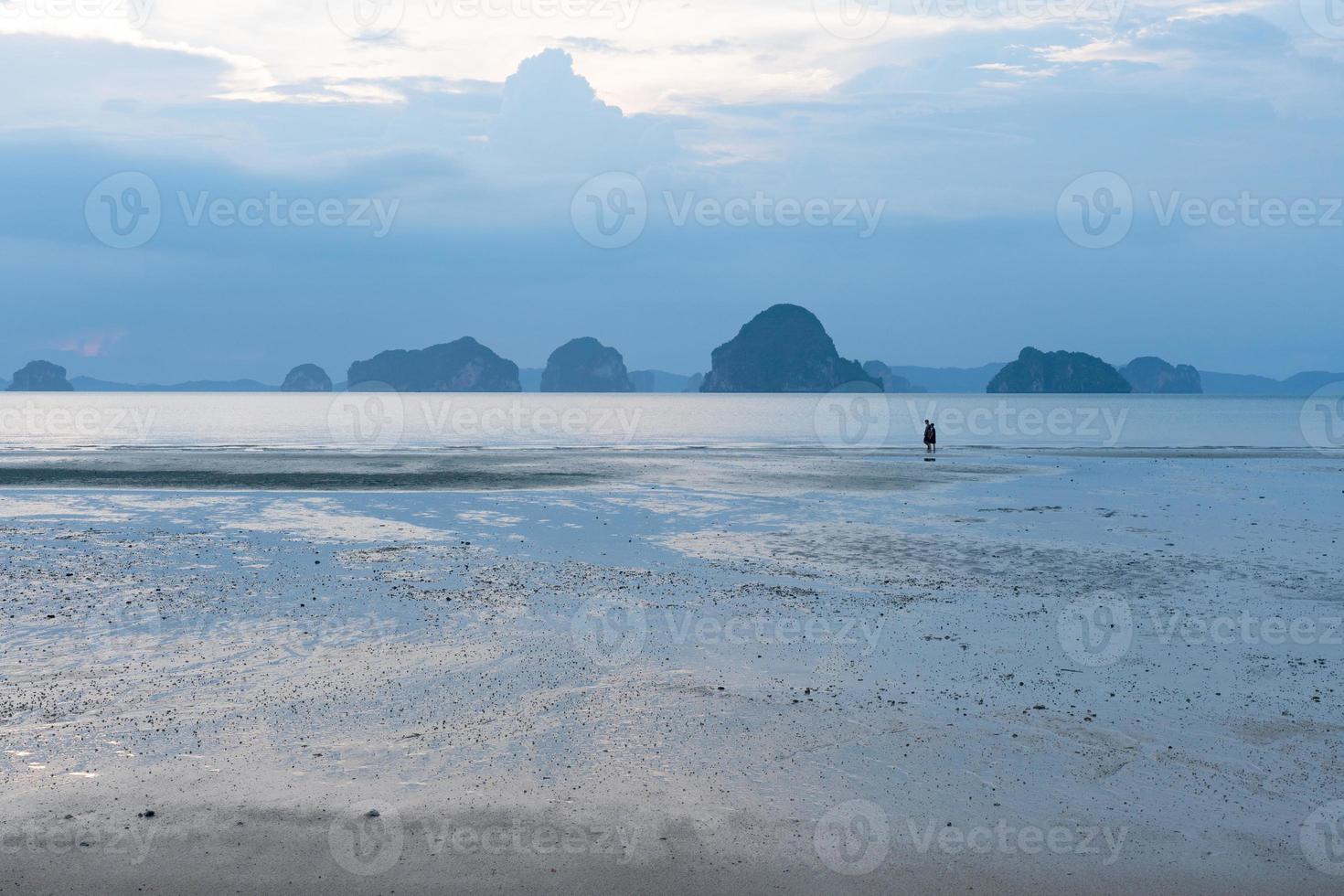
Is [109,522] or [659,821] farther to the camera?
[109,522]

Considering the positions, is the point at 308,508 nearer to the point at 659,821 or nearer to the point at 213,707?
the point at 213,707

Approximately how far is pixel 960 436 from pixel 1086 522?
223 feet

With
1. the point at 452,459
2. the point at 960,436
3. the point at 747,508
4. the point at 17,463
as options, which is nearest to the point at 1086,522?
the point at 747,508

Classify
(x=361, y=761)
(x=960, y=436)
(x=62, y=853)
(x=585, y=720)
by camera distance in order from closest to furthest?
(x=62, y=853) < (x=361, y=761) < (x=585, y=720) < (x=960, y=436)

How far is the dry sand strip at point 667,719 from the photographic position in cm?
823

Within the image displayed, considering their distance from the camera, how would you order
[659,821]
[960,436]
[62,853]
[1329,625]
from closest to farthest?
[62,853], [659,821], [1329,625], [960,436]

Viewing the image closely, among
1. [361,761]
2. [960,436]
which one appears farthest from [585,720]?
[960,436]

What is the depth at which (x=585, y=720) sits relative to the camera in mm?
11609

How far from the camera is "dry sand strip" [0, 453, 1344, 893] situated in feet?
27.0

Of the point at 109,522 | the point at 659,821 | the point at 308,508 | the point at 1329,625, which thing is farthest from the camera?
the point at 308,508

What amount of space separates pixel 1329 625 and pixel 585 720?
1279 cm

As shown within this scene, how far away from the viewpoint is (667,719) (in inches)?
460

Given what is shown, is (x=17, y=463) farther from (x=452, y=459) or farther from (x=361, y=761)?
(x=361, y=761)

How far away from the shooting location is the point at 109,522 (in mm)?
30031
